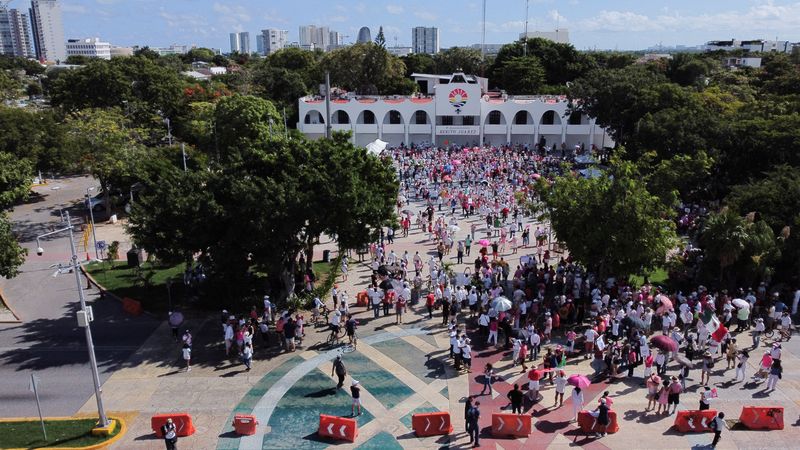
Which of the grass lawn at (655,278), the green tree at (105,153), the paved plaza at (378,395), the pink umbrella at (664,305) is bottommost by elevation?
the paved plaza at (378,395)

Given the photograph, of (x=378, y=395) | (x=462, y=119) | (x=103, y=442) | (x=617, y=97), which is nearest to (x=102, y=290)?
(x=103, y=442)

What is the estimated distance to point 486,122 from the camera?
61469 mm

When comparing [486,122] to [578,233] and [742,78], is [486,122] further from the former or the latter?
[578,233]

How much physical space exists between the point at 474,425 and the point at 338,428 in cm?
340

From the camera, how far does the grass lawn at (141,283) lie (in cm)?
2420

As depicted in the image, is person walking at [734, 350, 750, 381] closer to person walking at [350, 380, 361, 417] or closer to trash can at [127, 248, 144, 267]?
person walking at [350, 380, 361, 417]

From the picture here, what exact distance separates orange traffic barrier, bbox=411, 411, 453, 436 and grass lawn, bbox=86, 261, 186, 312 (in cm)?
1285

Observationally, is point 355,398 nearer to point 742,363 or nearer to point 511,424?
point 511,424

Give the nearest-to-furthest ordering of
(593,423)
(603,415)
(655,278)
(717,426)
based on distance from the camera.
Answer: (717,426) → (603,415) → (593,423) → (655,278)

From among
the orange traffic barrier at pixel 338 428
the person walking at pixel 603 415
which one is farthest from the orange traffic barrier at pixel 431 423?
the person walking at pixel 603 415

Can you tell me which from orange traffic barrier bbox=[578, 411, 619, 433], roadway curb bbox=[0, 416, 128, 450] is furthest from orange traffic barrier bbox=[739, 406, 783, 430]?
roadway curb bbox=[0, 416, 128, 450]

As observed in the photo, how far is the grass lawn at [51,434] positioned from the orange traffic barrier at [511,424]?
31.9ft

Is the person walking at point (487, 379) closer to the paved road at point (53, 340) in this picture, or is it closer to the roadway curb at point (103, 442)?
the roadway curb at point (103, 442)

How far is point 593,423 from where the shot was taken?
14742 millimetres
